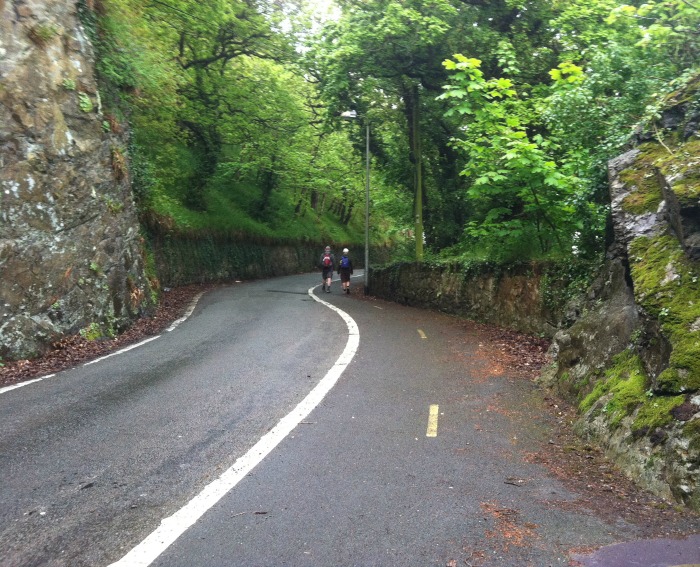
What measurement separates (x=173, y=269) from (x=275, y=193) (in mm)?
13732

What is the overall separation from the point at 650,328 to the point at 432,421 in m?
2.52

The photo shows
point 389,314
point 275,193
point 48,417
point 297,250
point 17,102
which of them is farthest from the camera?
point 297,250

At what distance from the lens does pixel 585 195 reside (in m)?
9.52

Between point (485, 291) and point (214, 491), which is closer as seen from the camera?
point (214, 491)

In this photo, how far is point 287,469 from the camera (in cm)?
490

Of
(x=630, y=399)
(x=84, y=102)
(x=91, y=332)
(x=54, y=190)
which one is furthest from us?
(x=84, y=102)

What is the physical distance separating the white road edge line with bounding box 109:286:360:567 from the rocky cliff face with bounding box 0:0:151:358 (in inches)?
231

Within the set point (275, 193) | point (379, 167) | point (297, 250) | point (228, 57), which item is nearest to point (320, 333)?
point (379, 167)

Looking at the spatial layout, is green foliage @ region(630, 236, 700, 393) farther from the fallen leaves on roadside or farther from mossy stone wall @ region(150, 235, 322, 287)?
mossy stone wall @ region(150, 235, 322, 287)

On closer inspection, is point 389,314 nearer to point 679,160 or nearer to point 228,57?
point 679,160

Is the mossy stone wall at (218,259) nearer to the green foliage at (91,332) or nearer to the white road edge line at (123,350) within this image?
the green foliage at (91,332)

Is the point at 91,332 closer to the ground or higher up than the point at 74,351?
higher up

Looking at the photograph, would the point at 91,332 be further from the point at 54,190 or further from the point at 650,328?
the point at 650,328

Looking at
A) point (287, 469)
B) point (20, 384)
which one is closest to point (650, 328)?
point (287, 469)
